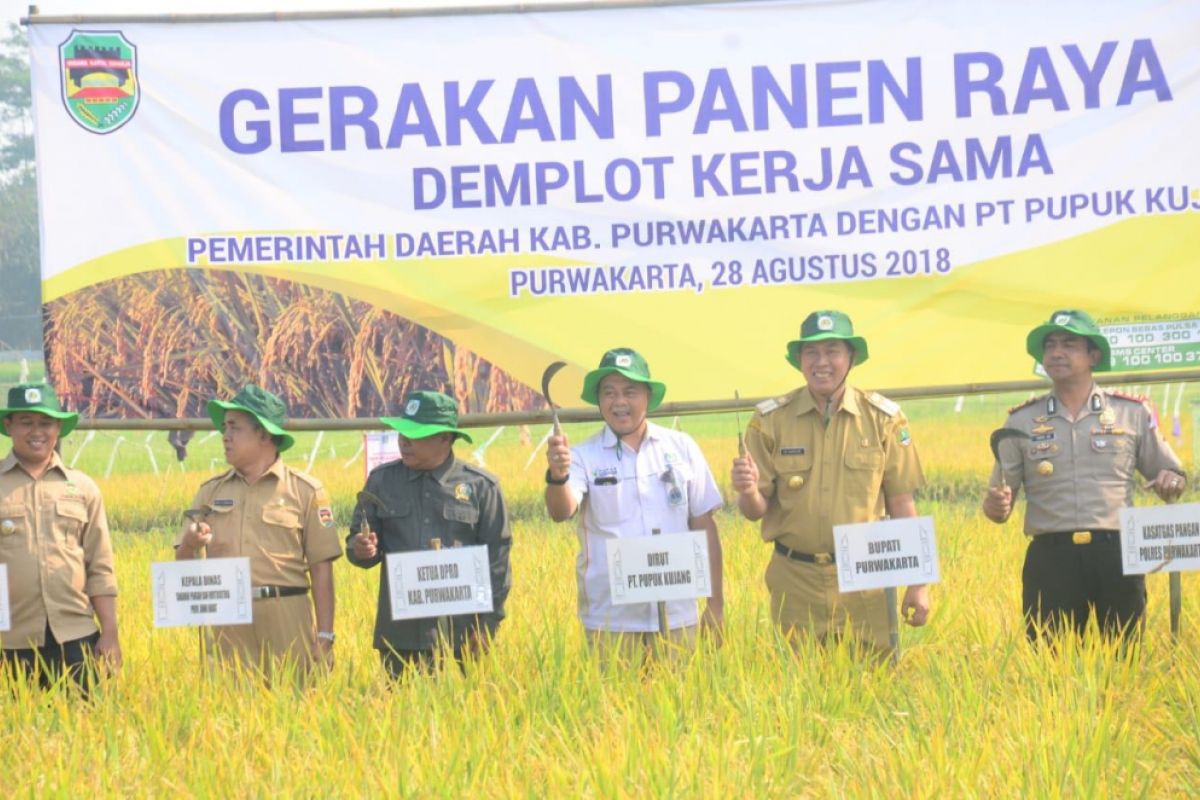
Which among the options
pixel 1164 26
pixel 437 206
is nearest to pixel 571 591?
pixel 437 206

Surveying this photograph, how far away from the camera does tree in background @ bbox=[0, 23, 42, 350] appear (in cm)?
2834

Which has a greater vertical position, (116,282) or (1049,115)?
(1049,115)

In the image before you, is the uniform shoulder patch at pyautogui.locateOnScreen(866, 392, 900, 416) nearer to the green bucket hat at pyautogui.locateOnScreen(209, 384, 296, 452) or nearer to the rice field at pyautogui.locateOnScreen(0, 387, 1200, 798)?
the rice field at pyautogui.locateOnScreen(0, 387, 1200, 798)

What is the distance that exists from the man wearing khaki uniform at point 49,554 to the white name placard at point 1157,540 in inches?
141

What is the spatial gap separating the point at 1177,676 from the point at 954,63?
413 centimetres

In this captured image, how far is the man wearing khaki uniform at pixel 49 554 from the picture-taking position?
18.3 ft

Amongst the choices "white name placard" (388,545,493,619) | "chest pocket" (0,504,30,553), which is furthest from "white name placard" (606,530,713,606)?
"chest pocket" (0,504,30,553)

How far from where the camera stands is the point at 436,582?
201 inches

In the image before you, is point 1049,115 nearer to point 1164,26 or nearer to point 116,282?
point 1164,26

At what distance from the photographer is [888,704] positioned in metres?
4.86

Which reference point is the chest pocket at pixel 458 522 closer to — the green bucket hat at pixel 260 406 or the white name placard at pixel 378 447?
the green bucket hat at pixel 260 406

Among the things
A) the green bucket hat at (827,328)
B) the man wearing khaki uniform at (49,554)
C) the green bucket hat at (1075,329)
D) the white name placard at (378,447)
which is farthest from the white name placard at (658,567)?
the white name placard at (378,447)

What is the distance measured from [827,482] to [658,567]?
773mm

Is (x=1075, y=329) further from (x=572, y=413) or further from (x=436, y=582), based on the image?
(x=572, y=413)
